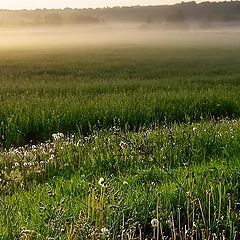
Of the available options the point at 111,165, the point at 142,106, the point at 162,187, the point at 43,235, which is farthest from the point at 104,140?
the point at 142,106

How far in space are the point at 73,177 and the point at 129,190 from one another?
4.46 feet

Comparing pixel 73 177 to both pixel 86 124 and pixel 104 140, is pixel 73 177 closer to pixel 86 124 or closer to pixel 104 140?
pixel 104 140

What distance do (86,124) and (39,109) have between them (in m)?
1.47

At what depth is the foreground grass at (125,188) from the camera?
5.74 m

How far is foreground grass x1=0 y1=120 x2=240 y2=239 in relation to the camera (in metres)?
5.74

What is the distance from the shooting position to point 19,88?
23.6 meters

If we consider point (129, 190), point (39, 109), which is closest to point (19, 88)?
point (39, 109)

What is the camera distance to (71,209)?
6523 millimetres

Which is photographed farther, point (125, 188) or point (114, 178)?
point (114, 178)

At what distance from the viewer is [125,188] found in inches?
282

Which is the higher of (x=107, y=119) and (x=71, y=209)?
(x=71, y=209)

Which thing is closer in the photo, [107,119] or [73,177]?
[73,177]

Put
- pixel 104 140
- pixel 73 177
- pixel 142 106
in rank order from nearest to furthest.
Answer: pixel 73 177, pixel 104 140, pixel 142 106

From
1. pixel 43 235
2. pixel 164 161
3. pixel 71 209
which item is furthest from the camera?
pixel 164 161
